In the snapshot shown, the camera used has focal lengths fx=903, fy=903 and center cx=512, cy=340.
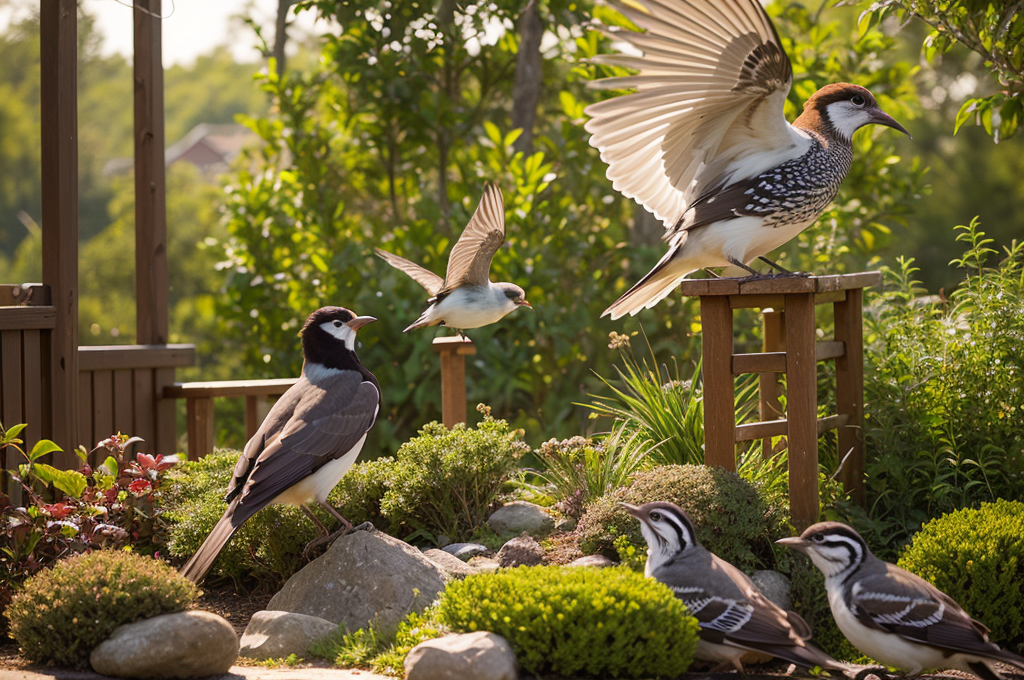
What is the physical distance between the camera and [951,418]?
172 inches

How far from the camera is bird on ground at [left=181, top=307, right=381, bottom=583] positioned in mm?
3633

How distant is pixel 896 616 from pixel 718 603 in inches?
23.7

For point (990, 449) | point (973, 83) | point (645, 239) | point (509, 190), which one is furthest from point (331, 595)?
point (973, 83)

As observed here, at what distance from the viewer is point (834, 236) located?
673 centimetres

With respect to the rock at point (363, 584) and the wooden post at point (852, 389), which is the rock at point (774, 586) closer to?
the wooden post at point (852, 389)

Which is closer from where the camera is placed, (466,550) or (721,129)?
(721,129)

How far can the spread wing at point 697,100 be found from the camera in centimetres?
379

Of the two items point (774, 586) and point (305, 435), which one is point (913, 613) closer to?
point (774, 586)

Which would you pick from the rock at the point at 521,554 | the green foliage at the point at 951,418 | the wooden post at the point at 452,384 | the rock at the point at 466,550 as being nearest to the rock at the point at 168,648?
the rock at the point at 521,554

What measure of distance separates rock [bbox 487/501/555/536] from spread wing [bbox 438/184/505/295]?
1.25 m

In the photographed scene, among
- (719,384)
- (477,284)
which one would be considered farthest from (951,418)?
(477,284)

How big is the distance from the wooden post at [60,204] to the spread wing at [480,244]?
1900 millimetres

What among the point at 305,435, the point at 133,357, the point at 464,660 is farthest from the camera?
the point at 133,357

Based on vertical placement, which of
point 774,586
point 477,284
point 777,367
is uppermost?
point 477,284
